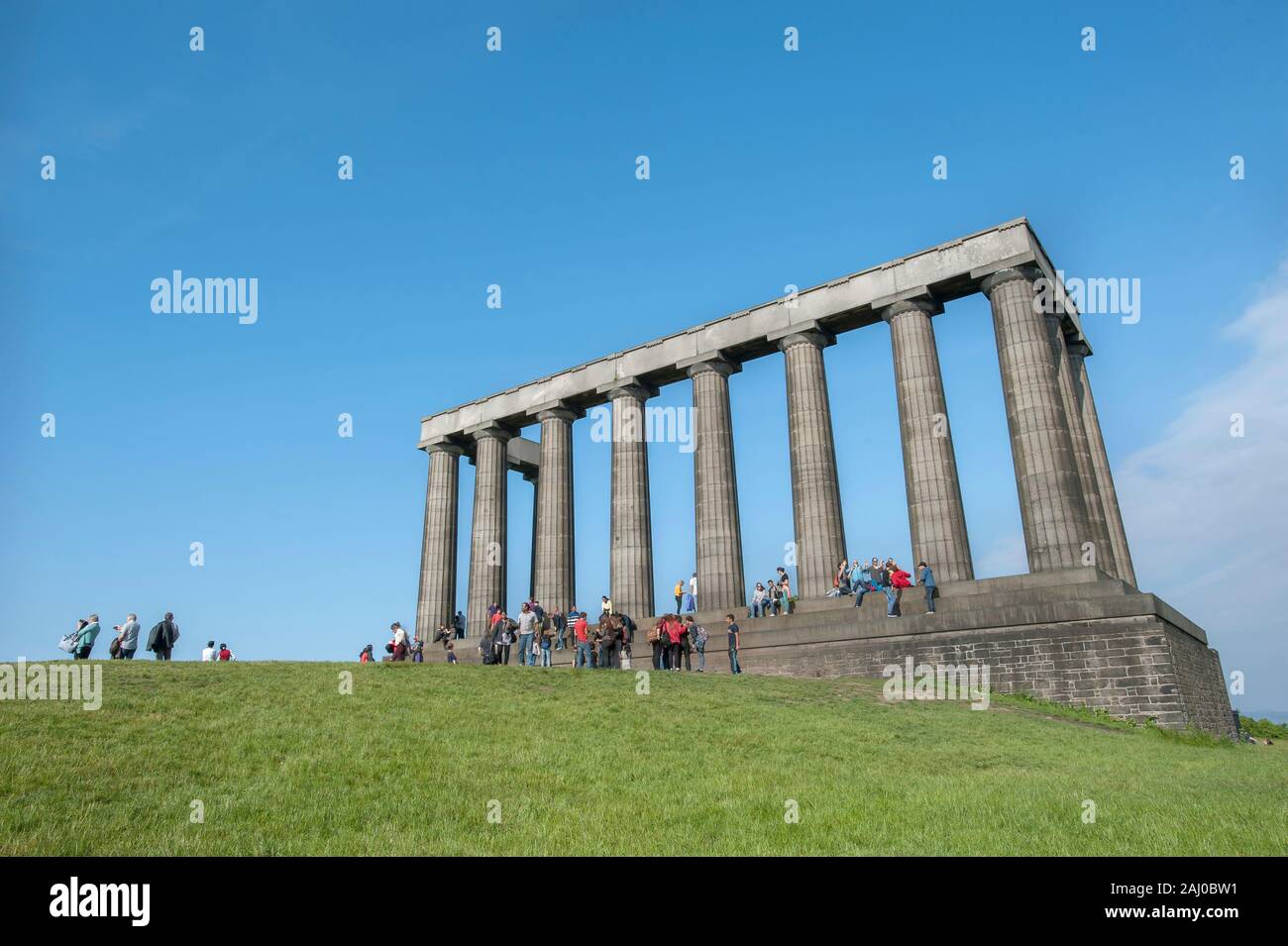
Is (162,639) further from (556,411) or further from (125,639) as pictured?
(556,411)

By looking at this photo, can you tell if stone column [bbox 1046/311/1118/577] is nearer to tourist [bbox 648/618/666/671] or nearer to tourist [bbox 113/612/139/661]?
tourist [bbox 648/618/666/671]

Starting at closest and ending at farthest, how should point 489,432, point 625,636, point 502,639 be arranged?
point 625,636
point 502,639
point 489,432

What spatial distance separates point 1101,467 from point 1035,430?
8885mm

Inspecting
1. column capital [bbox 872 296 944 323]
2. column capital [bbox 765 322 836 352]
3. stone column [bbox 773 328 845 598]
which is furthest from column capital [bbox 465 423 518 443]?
column capital [bbox 872 296 944 323]

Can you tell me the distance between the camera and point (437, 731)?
47.4 ft

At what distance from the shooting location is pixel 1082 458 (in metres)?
34.7

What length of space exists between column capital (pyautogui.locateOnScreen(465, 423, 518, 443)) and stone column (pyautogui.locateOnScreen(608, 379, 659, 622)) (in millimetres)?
9249

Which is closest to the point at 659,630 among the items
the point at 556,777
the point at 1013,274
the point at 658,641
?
the point at 658,641

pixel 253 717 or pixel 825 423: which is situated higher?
pixel 825 423

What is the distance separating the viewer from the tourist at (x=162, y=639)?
27.8m
